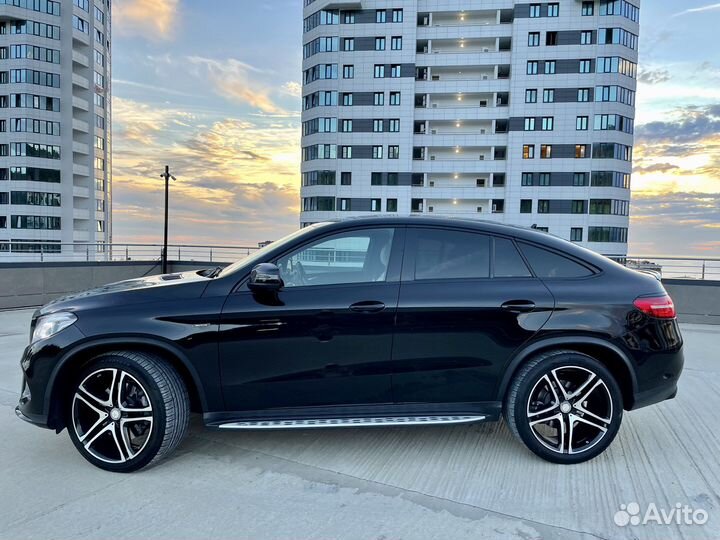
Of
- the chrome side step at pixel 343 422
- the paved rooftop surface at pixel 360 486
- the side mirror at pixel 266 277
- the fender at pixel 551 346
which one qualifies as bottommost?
the paved rooftop surface at pixel 360 486

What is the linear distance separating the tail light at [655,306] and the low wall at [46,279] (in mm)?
9866

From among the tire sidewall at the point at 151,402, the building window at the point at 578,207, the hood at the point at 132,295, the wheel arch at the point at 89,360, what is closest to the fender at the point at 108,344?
the wheel arch at the point at 89,360

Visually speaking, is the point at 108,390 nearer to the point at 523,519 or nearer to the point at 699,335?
the point at 523,519

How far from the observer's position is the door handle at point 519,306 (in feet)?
9.34

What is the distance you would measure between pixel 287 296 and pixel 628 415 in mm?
3197

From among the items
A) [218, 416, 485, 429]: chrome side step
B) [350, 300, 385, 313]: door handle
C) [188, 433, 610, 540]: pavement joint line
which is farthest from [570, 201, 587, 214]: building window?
[188, 433, 610, 540]: pavement joint line

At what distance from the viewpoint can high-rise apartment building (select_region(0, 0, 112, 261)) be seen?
45.5m

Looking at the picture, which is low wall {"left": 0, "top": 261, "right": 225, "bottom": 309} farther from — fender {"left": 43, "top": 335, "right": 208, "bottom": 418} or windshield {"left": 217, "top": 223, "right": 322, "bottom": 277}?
windshield {"left": 217, "top": 223, "right": 322, "bottom": 277}

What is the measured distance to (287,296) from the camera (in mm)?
2795

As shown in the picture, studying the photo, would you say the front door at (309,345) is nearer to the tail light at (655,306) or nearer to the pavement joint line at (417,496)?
the pavement joint line at (417,496)

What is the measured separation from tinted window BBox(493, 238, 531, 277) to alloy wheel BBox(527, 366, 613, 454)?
68cm

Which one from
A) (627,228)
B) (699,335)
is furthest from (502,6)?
(699,335)

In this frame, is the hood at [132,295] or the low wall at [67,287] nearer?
the hood at [132,295]

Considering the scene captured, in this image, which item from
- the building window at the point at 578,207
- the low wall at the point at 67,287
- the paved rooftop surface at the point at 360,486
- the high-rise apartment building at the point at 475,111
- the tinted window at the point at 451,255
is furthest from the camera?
the building window at the point at 578,207
